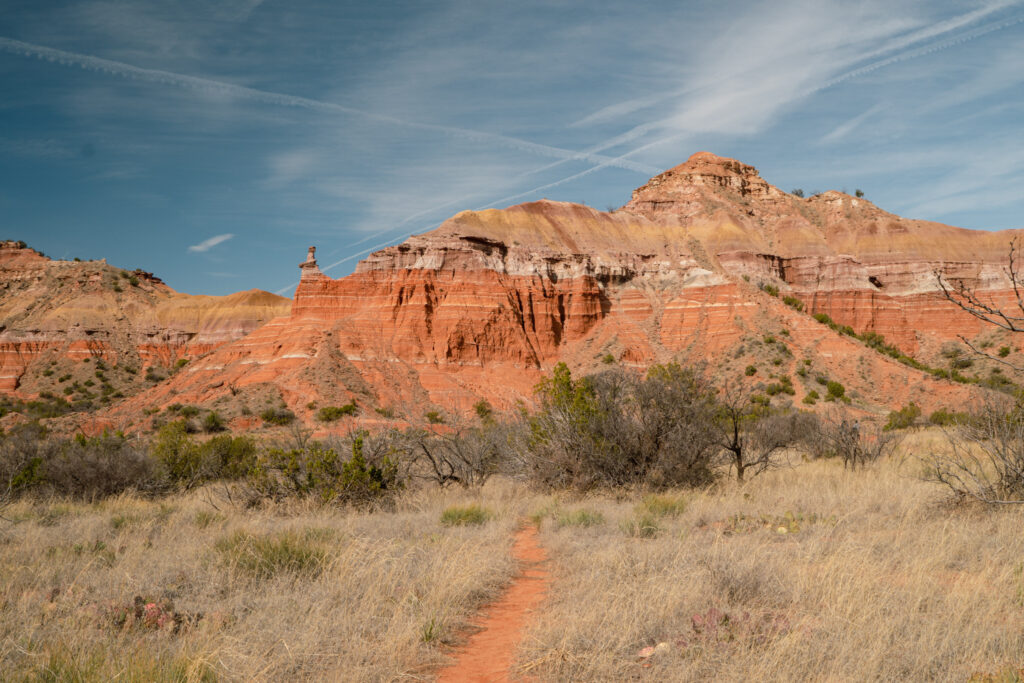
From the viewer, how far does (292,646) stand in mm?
4305

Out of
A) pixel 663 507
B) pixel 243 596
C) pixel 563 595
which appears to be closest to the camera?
pixel 243 596

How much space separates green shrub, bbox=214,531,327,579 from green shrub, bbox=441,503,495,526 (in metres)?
2.83

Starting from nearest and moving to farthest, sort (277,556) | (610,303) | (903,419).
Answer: (277,556)
(903,419)
(610,303)

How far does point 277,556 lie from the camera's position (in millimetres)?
6363

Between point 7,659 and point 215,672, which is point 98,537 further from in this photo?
point 215,672

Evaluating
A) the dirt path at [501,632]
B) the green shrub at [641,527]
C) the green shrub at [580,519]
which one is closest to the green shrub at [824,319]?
the green shrub at [580,519]

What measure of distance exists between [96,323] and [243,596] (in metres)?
85.7

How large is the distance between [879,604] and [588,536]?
396 cm

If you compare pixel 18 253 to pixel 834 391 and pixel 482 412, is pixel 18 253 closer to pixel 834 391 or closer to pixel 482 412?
pixel 482 412

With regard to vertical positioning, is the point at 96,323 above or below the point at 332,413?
above

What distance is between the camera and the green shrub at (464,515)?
9391 mm

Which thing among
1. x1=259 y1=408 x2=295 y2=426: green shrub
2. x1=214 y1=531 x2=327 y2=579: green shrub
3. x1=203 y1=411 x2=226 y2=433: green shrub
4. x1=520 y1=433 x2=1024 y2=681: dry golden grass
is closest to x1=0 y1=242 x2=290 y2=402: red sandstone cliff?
x1=203 y1=411 x2=226 y2=433: green shrub

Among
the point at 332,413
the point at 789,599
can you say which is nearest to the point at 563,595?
the point at 789,599

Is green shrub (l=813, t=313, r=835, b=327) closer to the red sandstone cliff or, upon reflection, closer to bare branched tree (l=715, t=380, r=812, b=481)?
bare branched tree (l=715, t=380, r=812, b=481)
